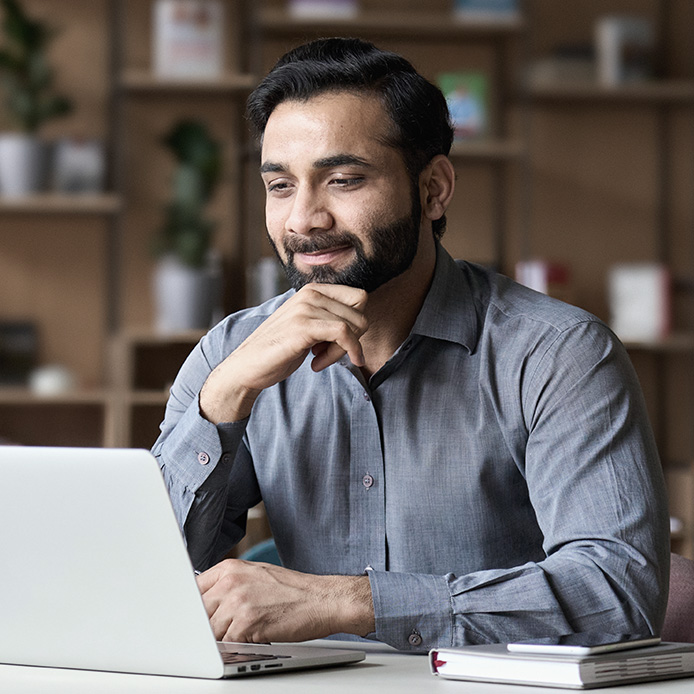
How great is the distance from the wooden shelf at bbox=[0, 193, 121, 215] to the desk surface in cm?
280

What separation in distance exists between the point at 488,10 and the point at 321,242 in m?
2.55

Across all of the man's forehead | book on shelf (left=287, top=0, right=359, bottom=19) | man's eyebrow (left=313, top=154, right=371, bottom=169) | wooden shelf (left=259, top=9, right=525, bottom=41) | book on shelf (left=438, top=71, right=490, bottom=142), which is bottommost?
man's eyebrow (left=313, top=154, right=371, bottom=169)

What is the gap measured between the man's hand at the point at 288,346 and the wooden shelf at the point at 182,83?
2.43 m

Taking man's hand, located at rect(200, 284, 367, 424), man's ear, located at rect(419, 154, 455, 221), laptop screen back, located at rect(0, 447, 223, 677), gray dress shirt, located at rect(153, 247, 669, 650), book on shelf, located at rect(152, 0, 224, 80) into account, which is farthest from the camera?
book on shelf, located at rect(152, 0, 224, 80)

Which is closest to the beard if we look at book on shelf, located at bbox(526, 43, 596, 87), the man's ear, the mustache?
the mustache

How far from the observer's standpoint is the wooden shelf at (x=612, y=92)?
3713mm

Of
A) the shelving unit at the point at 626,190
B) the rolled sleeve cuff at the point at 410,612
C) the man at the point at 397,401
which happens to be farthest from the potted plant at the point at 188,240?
the rolled sleeve cuff at the point at 410,612

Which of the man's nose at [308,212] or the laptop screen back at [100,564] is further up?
the man's nose at [308,212]

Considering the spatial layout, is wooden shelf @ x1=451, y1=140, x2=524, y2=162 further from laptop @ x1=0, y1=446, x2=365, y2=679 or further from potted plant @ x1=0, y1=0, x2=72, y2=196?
laptop @ x1=0, y1=446, x2=365, y2=679

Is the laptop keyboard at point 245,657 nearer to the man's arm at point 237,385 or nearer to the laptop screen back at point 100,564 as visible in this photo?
the laptop screen back at point 100,564

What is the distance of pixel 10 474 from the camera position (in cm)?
86

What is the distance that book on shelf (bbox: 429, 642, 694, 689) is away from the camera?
838 mm

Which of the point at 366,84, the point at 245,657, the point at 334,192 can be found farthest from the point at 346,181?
the point at 245,657

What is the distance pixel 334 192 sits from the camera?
1.41 meters
